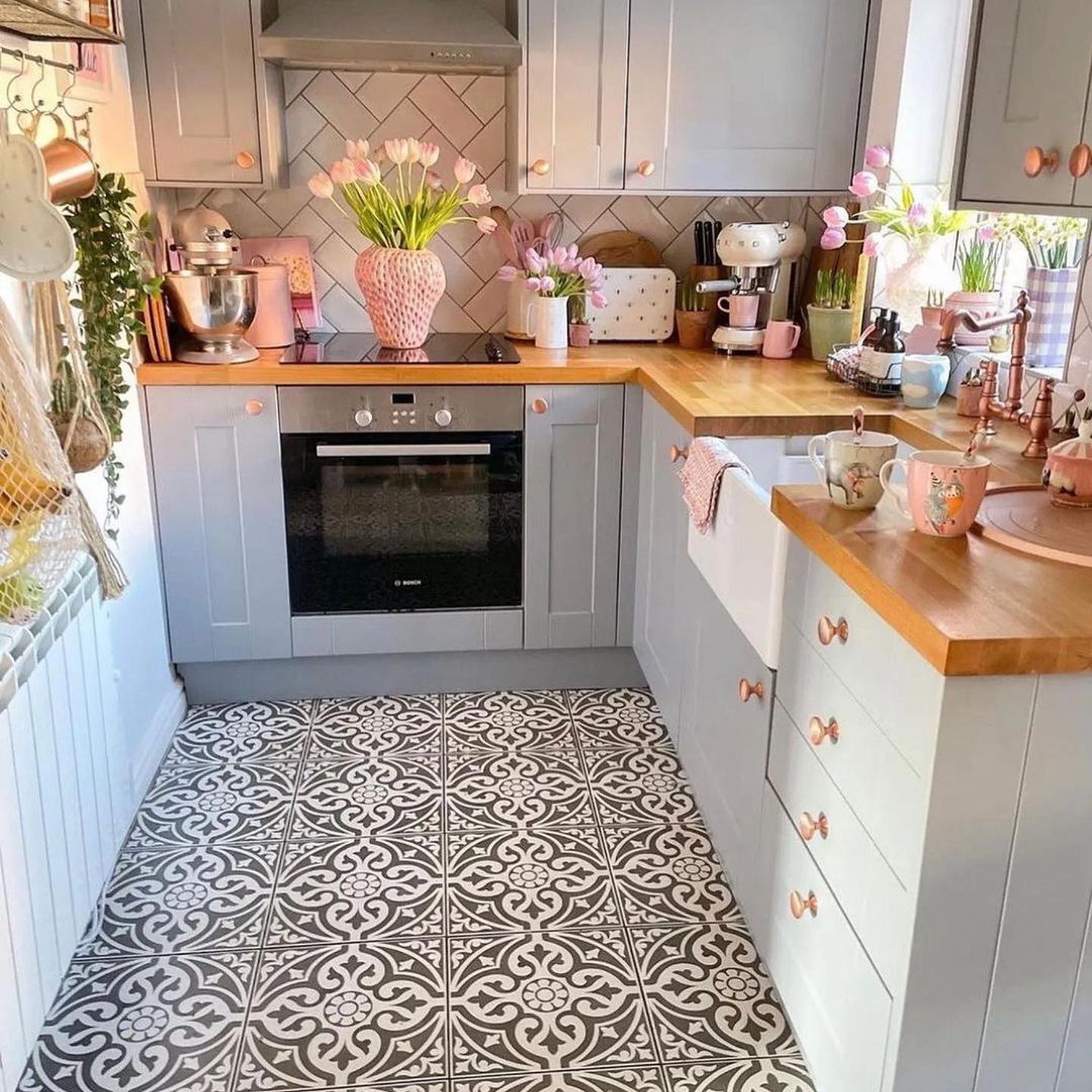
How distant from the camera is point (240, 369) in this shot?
2.64 meters

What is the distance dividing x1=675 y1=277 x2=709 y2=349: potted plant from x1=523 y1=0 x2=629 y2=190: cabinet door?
0.42 meters

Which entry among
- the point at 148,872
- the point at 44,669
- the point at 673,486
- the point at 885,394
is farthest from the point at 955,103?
the point at 148,872

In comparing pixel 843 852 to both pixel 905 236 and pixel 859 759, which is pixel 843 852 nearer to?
Answer: pixel 859 759

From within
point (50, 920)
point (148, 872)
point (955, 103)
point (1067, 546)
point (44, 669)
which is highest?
point (955, 103)

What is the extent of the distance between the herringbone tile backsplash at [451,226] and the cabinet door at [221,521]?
2.05 feet

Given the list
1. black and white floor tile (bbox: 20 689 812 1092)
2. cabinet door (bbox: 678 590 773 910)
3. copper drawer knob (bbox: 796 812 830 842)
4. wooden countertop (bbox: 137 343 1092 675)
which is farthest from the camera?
cabinet door (bbox: 678 590 773 910)

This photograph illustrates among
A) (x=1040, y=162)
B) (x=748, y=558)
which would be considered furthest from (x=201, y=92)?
(x=1040, y=162)

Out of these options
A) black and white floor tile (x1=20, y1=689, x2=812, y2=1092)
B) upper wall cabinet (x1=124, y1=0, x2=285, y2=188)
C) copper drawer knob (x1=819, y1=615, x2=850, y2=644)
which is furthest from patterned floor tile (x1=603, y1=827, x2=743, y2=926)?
upper wall cabinet (x1=124, y1=0, x2=285, y2=188)

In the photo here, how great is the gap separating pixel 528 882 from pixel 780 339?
1.58 metres

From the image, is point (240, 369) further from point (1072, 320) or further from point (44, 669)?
point (1072, 320)

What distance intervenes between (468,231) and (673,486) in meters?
1.13

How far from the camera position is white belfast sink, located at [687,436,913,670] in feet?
5.67

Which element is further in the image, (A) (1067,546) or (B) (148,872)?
(B) (148,872)

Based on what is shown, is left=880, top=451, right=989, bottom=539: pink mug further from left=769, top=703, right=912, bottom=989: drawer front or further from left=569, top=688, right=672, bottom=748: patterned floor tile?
left=569, top=688, right=672, bottom=748: patterned floor tile
